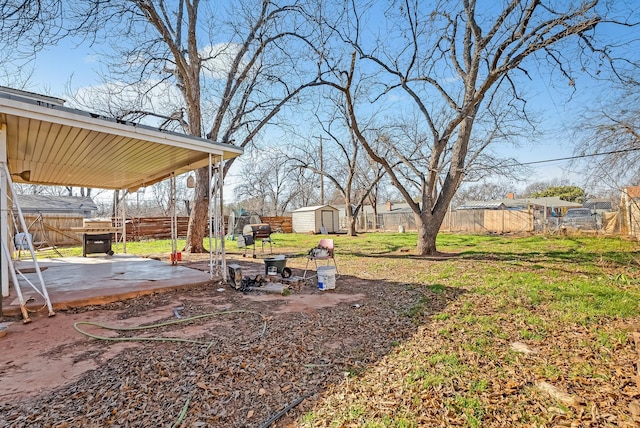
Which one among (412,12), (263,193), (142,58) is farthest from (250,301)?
(263,193)

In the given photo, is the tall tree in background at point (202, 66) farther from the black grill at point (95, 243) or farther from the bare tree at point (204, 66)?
the black grill at point (95, 243)

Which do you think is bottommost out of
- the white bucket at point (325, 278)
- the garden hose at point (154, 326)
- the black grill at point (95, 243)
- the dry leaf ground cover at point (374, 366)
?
the dry leaf ground cover at point (374, 366)

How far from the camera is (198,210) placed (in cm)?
985

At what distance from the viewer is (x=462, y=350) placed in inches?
108

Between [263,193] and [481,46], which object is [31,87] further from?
[263,193]

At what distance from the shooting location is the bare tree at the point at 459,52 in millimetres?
6160

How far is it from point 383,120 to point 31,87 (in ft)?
39.9

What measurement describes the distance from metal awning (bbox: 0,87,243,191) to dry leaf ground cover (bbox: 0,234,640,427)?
2458 millimetres

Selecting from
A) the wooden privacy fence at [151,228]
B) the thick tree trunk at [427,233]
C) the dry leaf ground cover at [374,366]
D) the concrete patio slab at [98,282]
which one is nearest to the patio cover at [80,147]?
the concrete patio slab at [98,282]

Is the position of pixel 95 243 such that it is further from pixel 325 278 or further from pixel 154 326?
pixel 325 278

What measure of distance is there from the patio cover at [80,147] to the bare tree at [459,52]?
4.07m

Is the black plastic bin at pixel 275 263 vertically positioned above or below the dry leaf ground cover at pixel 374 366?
above

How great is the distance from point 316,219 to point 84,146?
1612 cm

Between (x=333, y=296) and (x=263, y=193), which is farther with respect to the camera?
(x=263, y=193)
